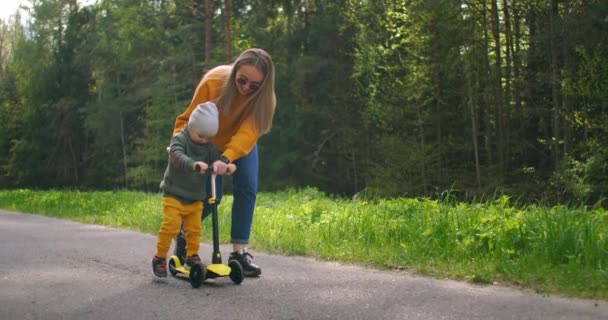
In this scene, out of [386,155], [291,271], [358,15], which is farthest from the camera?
[358,15]

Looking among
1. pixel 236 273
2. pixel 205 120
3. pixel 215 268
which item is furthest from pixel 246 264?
pixel 205 120

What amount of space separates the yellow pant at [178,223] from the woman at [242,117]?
0.21 metres

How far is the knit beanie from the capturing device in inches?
171

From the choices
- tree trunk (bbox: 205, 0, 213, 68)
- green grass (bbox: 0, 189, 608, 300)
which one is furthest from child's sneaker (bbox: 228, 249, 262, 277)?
tree trunk (bbox: 205, 0, 213, 68)

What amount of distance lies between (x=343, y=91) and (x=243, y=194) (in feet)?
103

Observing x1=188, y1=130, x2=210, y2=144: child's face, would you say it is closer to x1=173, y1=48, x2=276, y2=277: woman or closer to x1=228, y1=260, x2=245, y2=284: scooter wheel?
x1=173, y1=48, x2=276, y2=277: woman

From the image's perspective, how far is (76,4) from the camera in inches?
1807

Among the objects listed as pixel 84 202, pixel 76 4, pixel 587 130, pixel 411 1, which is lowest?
pixel 84 202

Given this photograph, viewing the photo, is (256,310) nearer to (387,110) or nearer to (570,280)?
(570,280)

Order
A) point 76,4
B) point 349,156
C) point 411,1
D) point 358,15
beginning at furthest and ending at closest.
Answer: point 76,4, point 349,156, point 358,15, point 411,1

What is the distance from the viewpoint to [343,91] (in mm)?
36094

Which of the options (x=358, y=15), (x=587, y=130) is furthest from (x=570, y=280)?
(x=358, y=15)

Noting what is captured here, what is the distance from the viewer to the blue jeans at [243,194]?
4.89 metres

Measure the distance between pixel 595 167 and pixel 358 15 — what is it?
16.1 metres
